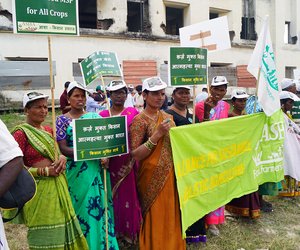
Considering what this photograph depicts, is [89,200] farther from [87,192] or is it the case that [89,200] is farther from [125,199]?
[125,199]

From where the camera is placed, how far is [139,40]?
14.5 meters

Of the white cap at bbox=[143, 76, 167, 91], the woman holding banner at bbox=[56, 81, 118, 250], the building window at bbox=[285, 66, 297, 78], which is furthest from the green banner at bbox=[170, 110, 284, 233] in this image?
the building window at bbox=[285, 66, 297, 78]

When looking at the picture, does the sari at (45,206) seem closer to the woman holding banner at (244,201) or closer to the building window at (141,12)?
the woman holding banner at (244,201)

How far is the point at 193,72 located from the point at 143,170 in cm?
107

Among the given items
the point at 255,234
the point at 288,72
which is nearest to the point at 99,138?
the point at 255,234

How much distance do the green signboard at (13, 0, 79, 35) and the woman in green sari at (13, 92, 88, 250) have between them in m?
0.74

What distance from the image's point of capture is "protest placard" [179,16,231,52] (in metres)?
3.81

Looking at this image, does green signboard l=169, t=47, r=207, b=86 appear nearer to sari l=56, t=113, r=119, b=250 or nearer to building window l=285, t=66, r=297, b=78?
sari l=56, t=113, r=119, b=250

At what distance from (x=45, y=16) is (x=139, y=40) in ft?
40.2

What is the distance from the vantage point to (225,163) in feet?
11.4

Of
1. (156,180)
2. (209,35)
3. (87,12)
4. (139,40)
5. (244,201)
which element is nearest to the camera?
(156,180)

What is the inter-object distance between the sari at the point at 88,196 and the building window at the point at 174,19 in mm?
14730

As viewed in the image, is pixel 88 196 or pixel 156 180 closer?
pixel 88 196

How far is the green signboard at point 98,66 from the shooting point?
10.1 ft
